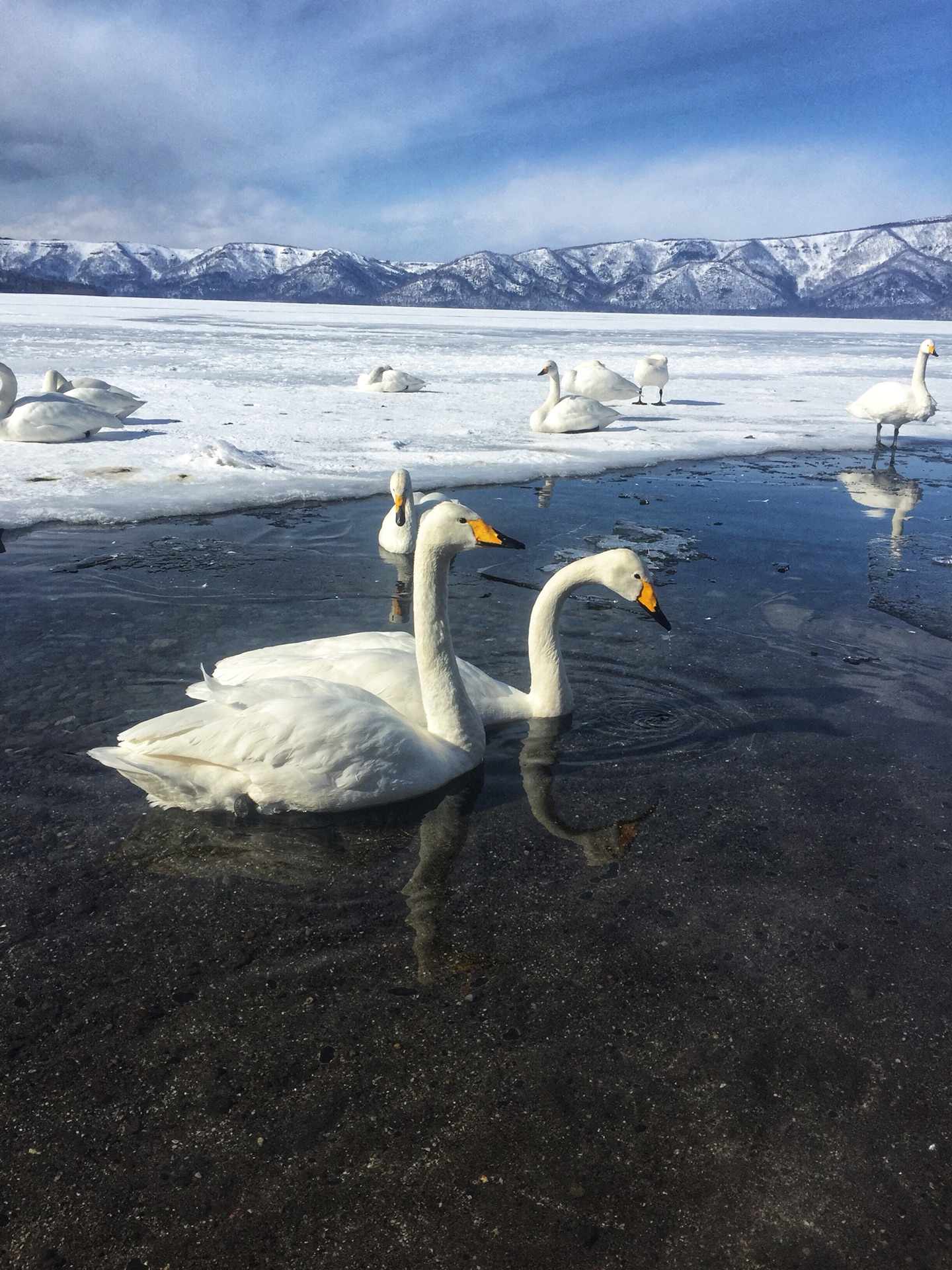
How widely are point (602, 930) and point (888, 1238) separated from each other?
1267 mm

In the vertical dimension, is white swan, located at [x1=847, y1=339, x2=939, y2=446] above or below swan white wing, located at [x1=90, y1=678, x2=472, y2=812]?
above

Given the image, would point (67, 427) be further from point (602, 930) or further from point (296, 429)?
point (602, 930)

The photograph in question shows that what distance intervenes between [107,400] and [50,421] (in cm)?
144

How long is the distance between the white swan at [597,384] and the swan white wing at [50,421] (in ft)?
27.2

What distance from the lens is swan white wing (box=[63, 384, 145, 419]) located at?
13.3 meters

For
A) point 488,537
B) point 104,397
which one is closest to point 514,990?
point 488,537

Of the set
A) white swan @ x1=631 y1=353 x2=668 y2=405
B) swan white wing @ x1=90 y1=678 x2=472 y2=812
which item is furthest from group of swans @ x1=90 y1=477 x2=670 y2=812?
white swan @ x1=631 y1=353 x2=668 y2=405

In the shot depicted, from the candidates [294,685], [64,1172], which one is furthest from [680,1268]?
[294,685]

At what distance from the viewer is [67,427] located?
1229 cm

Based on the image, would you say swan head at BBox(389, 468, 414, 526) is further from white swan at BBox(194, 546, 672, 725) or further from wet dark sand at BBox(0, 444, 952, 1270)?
white swan at BBox(194, 546, 672, 725)

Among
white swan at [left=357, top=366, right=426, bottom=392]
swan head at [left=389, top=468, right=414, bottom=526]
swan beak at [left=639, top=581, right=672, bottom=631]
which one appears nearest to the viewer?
swan beak at [left=639, top=581, right=672, bottom=631]

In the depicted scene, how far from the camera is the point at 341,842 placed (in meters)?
3.90

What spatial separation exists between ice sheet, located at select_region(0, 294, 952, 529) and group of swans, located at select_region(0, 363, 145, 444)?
0.64 ft

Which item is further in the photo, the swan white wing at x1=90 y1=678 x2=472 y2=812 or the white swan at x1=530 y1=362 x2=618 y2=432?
the white swan at x1=530 y1=362 x2=618 y2=432
